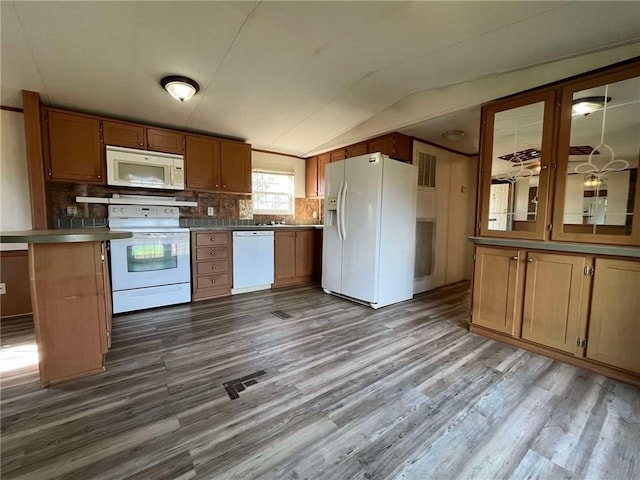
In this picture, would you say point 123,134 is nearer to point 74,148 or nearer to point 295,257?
point 74,148

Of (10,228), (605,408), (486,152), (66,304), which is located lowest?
(605,408)

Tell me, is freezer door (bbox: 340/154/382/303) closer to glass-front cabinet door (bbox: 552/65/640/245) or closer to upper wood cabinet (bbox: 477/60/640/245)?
upper wood cabinet (bbox: 477/60/640/245)

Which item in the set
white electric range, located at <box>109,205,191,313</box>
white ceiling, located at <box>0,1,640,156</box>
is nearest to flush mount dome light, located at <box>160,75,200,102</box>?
white ceiling, located at <box>0,1,640,156</box>

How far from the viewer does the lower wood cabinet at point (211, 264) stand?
348 centimetres

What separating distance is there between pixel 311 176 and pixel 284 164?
536mm

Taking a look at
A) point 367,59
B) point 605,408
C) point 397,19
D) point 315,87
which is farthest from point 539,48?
point 605,408

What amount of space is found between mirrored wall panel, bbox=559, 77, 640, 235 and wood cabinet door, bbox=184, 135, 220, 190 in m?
3.81

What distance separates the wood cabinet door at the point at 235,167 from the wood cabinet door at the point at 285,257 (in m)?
0.88

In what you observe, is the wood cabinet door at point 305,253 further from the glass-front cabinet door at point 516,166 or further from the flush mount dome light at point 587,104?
the flush mount dome light at point 587,104

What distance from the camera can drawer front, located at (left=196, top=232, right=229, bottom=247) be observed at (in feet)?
11.4

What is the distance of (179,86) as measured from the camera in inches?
99.8

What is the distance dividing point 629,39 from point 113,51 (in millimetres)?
3670

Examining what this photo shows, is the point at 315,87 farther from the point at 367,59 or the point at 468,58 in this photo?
the point at 468,58

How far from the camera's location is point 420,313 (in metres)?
3.16
